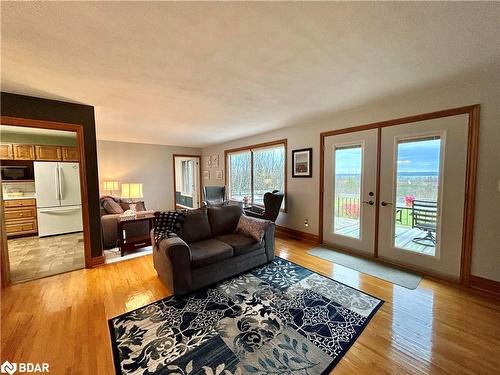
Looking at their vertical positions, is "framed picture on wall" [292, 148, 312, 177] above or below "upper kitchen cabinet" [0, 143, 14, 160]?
below

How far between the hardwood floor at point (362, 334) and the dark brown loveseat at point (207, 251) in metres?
0.33

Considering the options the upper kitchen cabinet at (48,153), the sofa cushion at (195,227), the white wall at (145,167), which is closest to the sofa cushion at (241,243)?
the sofa cushion at (195,227)

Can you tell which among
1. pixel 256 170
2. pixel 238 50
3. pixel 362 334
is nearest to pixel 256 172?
pixel 256 170

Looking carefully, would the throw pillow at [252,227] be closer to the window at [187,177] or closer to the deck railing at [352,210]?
the deck railing at [352,210]

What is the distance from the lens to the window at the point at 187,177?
25.1 ft

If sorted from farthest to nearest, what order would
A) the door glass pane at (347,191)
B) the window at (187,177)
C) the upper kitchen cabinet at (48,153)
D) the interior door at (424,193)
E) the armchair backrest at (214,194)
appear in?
the window at (187,177), the armchair backrest at (214,194), the upper kitchen cabinet at (48,153), the door glass pane at (347,191), the interior door at (424,193)

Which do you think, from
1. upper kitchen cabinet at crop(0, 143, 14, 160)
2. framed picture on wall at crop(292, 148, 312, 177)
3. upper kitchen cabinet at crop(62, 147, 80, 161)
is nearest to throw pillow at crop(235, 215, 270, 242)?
framed picture on wall at crop(292, 148, 312, 177)

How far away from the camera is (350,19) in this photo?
1363mm

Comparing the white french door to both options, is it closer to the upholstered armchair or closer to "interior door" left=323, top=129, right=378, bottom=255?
"interior door" left=323, top=129, right=378, bottom=255

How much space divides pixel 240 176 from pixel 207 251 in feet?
11.4

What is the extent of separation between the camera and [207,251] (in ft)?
8.24

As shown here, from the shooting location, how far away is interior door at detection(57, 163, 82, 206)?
470 centimetres

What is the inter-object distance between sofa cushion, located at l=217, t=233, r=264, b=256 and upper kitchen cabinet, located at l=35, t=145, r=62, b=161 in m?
4.67

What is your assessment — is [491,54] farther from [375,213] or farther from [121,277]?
[121,277]
